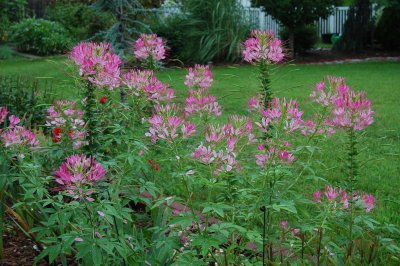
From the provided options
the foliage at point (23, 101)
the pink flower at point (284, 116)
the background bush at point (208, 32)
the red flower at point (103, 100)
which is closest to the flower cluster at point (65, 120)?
the red flower at point (103, 100)

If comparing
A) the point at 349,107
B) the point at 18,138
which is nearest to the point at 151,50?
the point at 18,138

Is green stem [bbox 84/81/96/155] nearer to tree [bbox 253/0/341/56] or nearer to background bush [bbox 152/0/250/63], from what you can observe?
background bush [bbox 152/0/250/63]

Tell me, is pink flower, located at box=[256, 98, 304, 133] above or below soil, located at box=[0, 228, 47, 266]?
above

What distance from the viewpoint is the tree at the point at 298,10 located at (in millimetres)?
14531

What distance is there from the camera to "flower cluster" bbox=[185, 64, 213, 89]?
8.57 ft

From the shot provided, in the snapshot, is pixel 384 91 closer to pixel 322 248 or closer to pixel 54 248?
pixel 322 248

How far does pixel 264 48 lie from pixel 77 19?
1773 cm

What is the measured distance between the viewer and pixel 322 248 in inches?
101

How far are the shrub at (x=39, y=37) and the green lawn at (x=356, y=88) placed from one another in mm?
1582

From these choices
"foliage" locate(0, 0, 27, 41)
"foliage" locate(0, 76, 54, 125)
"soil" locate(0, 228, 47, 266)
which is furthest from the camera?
"foliage" locate(0, 0, 27, 41)

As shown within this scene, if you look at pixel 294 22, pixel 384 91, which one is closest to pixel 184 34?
pixel 294 22

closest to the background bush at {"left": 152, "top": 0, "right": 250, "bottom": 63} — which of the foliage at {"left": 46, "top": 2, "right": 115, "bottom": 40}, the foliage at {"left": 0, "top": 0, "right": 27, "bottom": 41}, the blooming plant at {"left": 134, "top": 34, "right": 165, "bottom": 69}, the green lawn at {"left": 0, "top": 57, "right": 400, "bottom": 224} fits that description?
the green lawn at {"left": 0, "top": 57, "right": 400, "bottom": 224}

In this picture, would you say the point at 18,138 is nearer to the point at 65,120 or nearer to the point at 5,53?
the point at 65,120

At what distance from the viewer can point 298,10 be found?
14.8 metres
